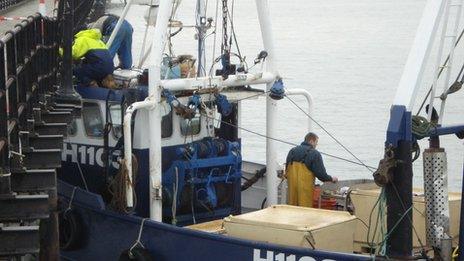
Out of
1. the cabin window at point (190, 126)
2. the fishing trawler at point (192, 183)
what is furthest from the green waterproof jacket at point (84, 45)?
the cabin window at point (190, 126)

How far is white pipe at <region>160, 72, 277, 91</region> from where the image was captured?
1280 centimetres

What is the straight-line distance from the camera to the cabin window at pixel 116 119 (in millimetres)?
13602

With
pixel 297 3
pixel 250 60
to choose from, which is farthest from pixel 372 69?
pixel 297 3

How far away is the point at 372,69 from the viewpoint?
155 feet

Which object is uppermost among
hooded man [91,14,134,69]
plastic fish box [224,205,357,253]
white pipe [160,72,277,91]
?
hooded man [91,14,134,69]

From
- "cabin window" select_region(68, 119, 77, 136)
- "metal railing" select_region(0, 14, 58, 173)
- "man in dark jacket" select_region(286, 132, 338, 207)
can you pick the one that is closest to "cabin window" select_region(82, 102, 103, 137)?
"cabin window" select_region(68, 119, 77, 136)

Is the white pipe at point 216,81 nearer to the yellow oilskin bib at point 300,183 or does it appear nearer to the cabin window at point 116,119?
the cabin window at point 116,119

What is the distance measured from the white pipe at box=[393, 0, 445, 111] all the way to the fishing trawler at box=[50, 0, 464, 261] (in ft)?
0.10

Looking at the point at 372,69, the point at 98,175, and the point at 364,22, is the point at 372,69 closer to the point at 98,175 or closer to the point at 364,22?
the point at 364,22

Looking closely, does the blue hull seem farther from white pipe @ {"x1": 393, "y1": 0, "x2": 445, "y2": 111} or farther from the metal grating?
white pipe @ {"x1": 393, "y1": 0, "x2": 445, "y2": 111}

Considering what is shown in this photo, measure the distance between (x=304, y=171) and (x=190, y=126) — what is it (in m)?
1.58

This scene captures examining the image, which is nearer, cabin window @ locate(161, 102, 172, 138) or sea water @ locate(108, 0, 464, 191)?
cabin window @ locate(161, 102, 172, 138)

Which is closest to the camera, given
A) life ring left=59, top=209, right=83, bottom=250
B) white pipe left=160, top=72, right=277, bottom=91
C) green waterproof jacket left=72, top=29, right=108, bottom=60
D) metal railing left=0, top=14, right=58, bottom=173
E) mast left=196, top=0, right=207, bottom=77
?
metal railing left=0, top=14, right=58, bottom=173

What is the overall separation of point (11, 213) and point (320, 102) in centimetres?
3116
